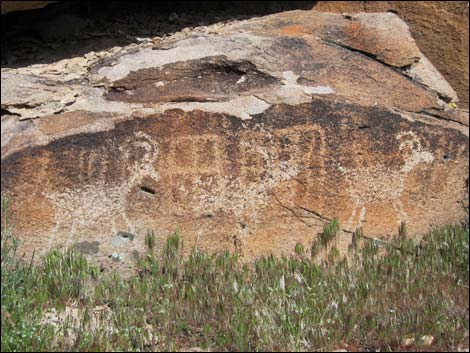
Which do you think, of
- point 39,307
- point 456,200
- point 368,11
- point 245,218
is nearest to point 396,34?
point 368,11

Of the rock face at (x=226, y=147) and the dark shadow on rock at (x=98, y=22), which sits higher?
the dark shadow on rock at (x=98, y=22)

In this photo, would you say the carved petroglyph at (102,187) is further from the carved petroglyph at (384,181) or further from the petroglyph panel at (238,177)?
the carved petroglyph at (384,181)

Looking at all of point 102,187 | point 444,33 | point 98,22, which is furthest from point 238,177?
point 444,33

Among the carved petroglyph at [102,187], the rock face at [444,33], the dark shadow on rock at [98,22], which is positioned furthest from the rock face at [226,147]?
the rock face at [444,33]

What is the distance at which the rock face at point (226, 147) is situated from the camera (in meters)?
4.57

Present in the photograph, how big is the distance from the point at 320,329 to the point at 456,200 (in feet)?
5.26

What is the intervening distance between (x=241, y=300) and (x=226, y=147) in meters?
0.96

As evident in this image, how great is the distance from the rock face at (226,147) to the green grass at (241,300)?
0.51 feet

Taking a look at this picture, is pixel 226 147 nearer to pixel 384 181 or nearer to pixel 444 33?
pixel 384 181

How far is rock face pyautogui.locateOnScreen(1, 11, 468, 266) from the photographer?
4.57 m

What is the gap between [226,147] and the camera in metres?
4.77

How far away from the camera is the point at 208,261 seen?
452 centimetres

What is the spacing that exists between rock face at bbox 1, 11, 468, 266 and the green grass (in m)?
0.16

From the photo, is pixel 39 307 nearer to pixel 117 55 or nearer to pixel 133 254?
pixel 133 254
